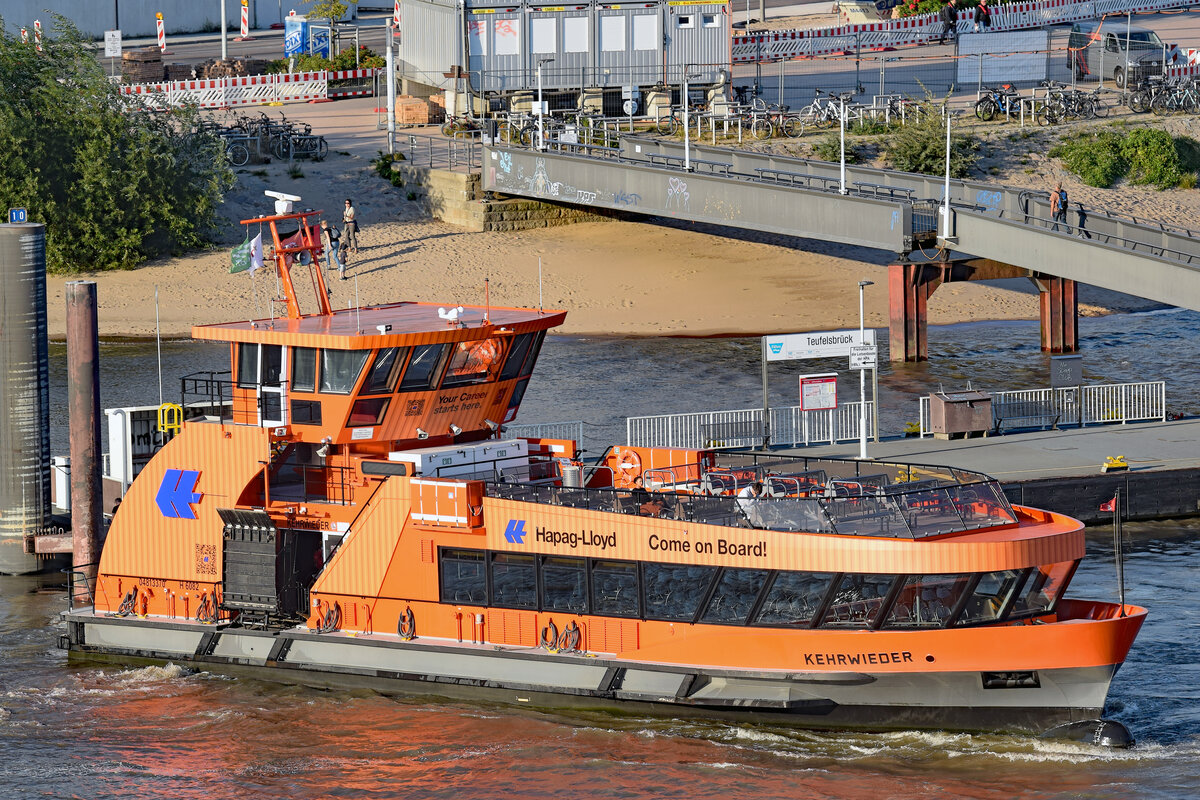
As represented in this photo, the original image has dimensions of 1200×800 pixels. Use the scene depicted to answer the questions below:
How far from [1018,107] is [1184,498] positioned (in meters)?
33.8

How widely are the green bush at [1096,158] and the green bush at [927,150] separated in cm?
365

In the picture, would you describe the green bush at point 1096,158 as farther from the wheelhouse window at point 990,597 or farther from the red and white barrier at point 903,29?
the wheelhouse window at point 990,597

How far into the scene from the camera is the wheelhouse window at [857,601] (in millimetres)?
21953

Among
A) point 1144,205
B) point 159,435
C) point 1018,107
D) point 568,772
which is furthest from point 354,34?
point 568,772

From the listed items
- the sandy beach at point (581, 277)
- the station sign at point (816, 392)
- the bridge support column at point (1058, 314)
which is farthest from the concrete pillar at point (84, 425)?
the bridge support column at point (1058, 314)

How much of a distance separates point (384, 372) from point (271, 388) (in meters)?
1.77

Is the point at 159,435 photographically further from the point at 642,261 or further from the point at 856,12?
the point at 856,12

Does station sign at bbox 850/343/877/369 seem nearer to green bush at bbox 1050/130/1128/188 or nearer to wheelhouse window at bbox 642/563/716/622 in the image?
wheelhouse window at bbox 642/563/716/622

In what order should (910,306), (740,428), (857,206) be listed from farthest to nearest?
1. (910,306)
2. (857,206)
3. (740,428)

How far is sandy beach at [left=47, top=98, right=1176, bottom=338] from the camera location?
163ft

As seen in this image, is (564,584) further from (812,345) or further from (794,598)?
(812,345)

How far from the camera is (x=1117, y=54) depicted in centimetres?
6869

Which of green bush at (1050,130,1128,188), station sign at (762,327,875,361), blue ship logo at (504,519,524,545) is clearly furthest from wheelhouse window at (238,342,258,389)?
green bush at (1050,130,1128,188)

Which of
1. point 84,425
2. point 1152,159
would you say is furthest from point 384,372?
point 1152,159
